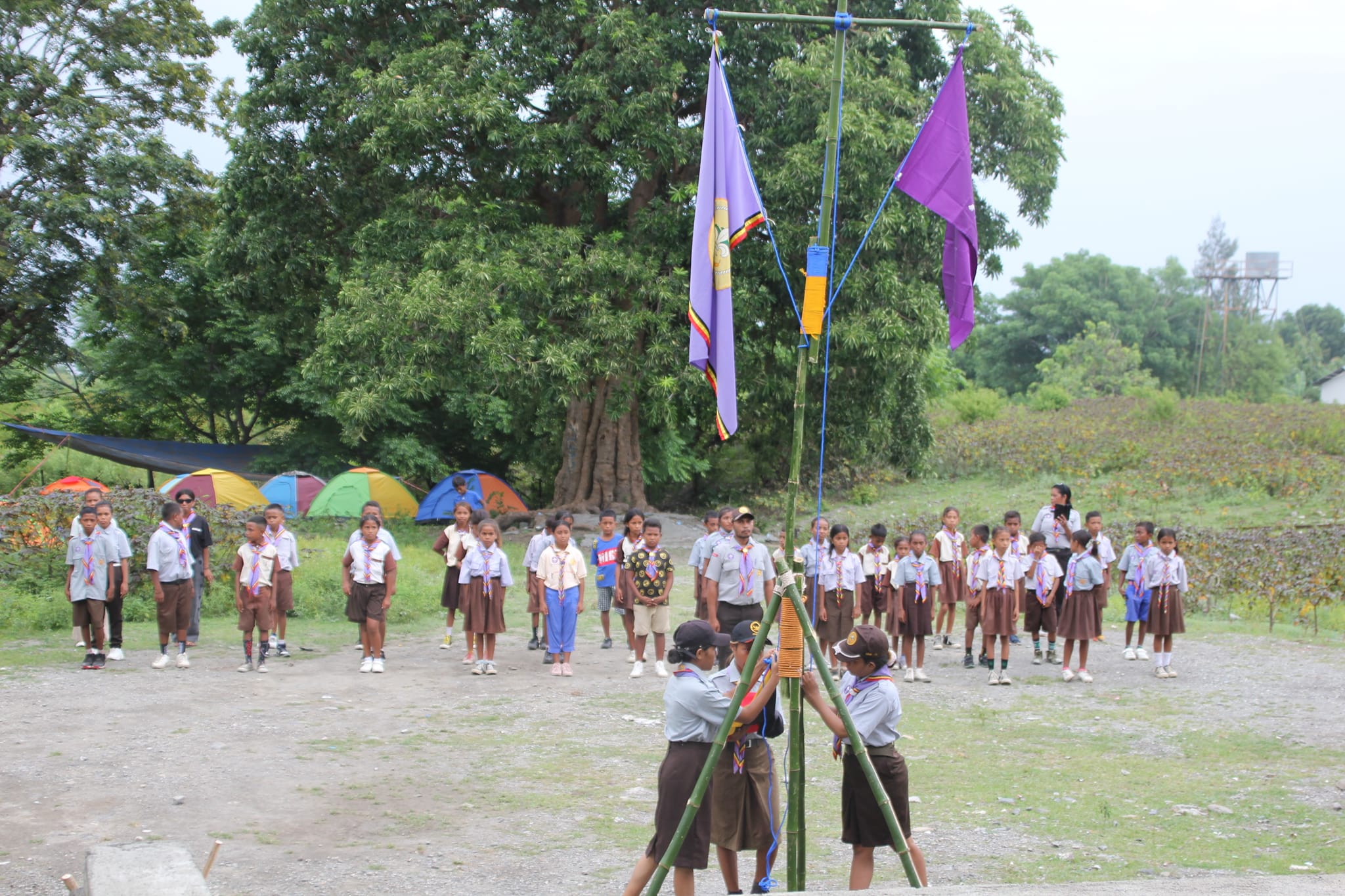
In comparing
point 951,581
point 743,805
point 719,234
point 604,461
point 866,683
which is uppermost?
point 719,234

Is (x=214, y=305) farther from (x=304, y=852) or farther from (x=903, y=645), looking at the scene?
(x=304, y=852)

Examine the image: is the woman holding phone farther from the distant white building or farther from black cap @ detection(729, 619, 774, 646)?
the distant white building

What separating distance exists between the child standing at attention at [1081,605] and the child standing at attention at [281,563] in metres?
7.74

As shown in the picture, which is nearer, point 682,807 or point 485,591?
point 682,807

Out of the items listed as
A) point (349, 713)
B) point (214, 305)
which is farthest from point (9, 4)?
point (349, 713)

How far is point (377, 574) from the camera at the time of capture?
11.1 m

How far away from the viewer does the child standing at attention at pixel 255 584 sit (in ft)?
36.6

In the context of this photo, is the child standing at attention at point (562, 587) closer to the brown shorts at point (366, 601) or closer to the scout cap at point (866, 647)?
the brown shorts at point (366, 601)

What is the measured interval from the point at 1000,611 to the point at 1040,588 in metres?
0.82

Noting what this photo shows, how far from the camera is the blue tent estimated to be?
24.4 metres

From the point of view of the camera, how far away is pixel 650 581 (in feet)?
36.8

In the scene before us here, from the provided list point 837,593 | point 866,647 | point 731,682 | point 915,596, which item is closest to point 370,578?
point 837,593

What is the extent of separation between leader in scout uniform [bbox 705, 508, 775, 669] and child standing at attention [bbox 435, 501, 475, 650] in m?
2.63

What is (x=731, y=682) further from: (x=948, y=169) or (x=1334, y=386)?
(x=1334, y=386)
